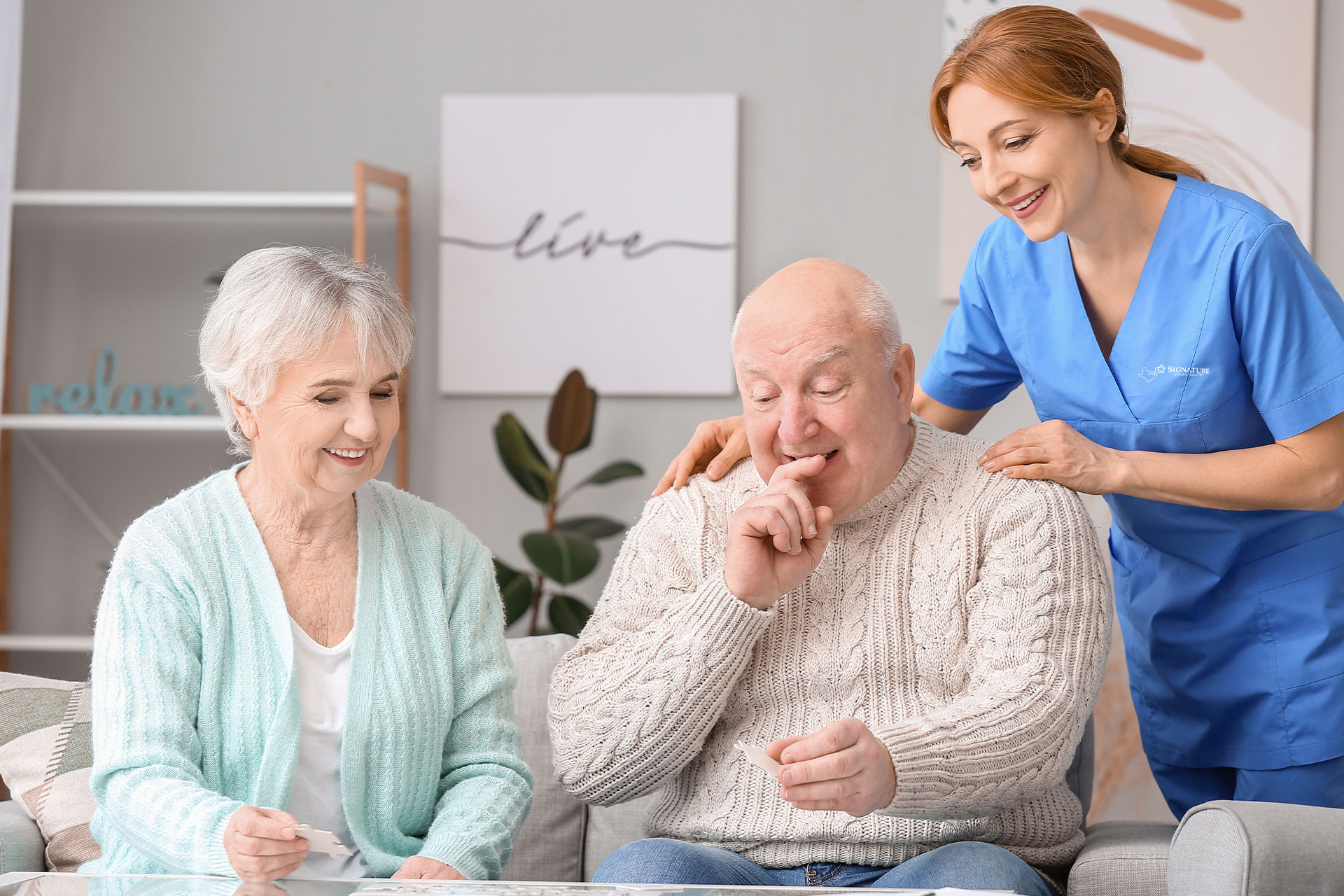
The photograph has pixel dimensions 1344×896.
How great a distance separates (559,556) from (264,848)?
5.56ft

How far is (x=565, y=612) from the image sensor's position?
290cm

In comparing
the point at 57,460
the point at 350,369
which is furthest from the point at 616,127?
the point at 350,369

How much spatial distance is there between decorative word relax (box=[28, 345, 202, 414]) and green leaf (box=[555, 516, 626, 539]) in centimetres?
101

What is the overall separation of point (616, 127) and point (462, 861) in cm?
225

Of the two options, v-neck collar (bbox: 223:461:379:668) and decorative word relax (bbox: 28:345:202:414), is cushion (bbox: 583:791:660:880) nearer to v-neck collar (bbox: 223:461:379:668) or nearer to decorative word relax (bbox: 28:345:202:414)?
v-neck collar (bbox: 223:461:379:668)

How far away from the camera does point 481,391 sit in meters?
3.18

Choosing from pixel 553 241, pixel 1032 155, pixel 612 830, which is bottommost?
pixel 612 830

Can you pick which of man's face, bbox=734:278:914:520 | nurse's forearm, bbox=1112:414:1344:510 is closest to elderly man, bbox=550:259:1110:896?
man's face, bbox=734:278:914:520

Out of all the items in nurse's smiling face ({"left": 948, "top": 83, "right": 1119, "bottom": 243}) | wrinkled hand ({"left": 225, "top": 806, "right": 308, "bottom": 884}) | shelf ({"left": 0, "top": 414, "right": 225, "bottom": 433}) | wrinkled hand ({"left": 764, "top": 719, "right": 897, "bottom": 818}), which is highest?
nurse's smiling face ({"left": 948, "top": 83, "right": 1119, "bottom": 243})

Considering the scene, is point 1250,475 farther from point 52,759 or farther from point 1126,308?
point 52,759

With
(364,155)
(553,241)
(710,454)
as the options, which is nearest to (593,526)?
(553,241)

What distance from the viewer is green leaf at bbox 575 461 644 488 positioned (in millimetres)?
2949

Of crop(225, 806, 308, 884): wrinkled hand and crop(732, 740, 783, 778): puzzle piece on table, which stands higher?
crop(732, 740, 783, 778): puzzle piece on table

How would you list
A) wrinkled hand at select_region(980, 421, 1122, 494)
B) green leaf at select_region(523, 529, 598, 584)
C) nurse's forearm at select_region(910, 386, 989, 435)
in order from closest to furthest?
wrinkled hand at select_region(980, 421, 1122, 494), nurse's forearm at select_region(910, 386, 989, 435), green leaf at select_region(523, 529, 598, 584)
